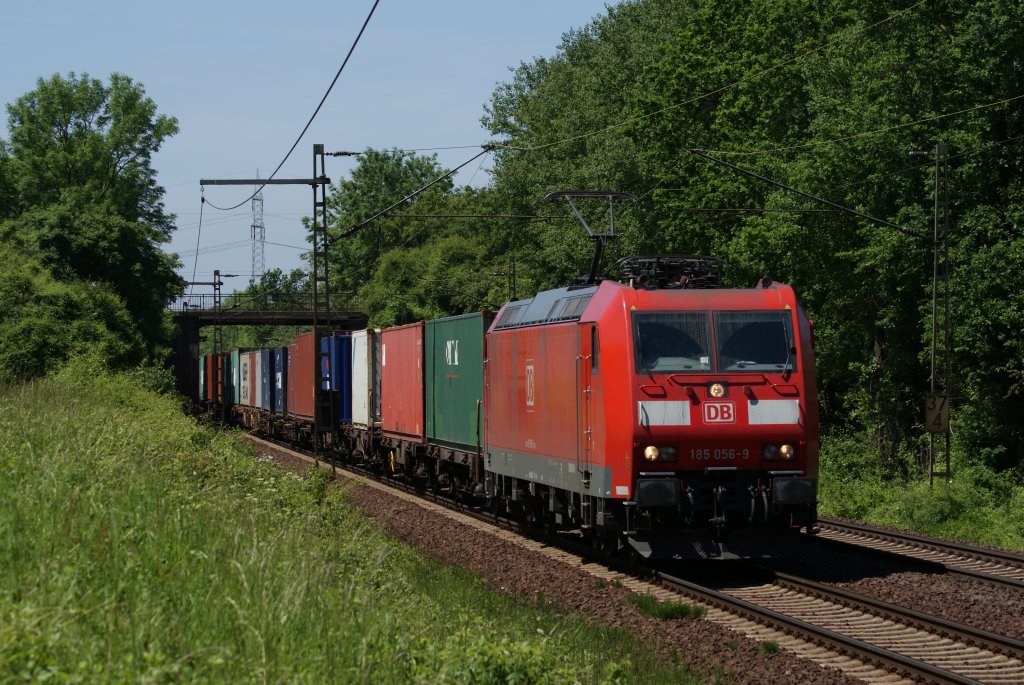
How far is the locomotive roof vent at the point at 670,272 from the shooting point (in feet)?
50.0

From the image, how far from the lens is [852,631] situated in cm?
1171

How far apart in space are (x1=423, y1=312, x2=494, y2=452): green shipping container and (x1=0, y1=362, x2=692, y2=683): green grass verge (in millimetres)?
9223

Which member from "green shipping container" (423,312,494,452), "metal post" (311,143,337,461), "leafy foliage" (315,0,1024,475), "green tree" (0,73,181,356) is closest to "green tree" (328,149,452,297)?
"green tree" (0,73,181,356)

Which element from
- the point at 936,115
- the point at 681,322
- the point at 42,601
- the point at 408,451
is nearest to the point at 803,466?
the point at 681,322

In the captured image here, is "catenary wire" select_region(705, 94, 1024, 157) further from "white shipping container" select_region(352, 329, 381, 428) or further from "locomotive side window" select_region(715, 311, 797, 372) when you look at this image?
"locomotive side window" select_region(715, 311, 797, 372)

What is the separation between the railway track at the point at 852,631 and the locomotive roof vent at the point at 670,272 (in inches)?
135

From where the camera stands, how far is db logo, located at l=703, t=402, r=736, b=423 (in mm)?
14234

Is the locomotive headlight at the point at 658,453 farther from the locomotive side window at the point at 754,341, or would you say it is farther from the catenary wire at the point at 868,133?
the catenary wire at the point at 868,133

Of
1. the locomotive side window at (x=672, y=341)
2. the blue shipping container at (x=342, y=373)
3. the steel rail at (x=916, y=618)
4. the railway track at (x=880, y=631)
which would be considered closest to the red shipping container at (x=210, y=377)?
the blue shipping container at (x=342, y=373)

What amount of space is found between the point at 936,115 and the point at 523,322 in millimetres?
17705

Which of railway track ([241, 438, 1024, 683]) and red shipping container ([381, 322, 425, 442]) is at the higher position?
red shipping container ([381, 322, 425, 442])

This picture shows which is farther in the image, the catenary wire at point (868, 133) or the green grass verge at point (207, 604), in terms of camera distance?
the catenary wire at point (868, 133)

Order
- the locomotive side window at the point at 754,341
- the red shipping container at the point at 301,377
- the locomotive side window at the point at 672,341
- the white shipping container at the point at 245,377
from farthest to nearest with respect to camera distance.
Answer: the white shipping container at the point at 245,377
the red shipping container at the point at 301,377
the locomotive side window at the point at 754,341
the locomotive side window at the point at 672,341

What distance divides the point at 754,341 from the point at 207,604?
29.5 ft
